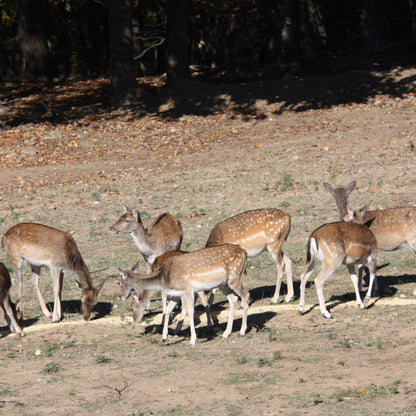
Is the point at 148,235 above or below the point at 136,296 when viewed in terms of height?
above

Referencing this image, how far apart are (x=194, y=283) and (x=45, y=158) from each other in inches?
533

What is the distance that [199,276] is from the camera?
32.0ft

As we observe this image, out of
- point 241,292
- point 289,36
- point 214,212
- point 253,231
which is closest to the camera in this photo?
point 241,292

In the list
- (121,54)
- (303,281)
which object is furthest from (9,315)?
(121,54)

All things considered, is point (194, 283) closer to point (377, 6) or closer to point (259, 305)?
point (259, 305)

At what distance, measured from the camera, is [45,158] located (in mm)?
22234

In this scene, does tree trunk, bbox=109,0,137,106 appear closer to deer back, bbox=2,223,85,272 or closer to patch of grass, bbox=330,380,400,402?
deer back, bbox=2,223,85,272

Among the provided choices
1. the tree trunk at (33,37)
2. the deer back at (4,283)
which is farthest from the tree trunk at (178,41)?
the deer back at (4,283)

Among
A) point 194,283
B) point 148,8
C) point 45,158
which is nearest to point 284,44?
point 148,8

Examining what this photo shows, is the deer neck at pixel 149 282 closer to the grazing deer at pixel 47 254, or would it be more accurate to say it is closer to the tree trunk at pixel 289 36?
the grazing deer at pixel 47 254

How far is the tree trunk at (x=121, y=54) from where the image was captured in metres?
25.5

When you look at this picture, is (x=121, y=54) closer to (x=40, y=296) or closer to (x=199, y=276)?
(x=40, y=296)

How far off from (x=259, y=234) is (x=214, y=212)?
5283 mm

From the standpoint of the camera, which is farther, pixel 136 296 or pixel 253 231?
pixel 253 231
